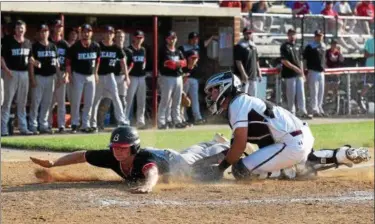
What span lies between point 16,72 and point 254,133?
306 inches

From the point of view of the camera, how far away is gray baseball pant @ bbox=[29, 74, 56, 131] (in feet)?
57.5

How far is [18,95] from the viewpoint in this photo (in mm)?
17281

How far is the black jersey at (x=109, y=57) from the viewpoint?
59.2 ft

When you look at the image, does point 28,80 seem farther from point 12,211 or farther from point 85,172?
point 12,211

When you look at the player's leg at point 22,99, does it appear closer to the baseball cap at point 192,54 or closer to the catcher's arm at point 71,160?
the baseball cap at point 192,54

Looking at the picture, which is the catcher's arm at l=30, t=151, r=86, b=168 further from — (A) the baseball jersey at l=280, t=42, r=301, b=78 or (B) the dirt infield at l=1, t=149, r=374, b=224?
(A) the baseball jersey at l=280, t=42, r=301, b=78

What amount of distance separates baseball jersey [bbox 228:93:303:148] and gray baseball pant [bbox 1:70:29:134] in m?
7.57

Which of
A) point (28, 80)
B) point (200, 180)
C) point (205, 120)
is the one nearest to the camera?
point (200, 180)

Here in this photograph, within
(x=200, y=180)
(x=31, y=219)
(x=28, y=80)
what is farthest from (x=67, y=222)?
(x=28, y=80)

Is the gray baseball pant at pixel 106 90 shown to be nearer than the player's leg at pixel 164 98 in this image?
Yes

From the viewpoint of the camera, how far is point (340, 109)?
23438mm

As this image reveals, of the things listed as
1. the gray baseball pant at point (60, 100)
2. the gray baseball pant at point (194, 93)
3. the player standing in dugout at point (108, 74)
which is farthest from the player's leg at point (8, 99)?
the gray baseball pant at point (194, 93)

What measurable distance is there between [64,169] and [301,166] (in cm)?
302

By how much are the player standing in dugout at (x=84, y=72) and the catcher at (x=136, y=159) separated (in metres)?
7.27
